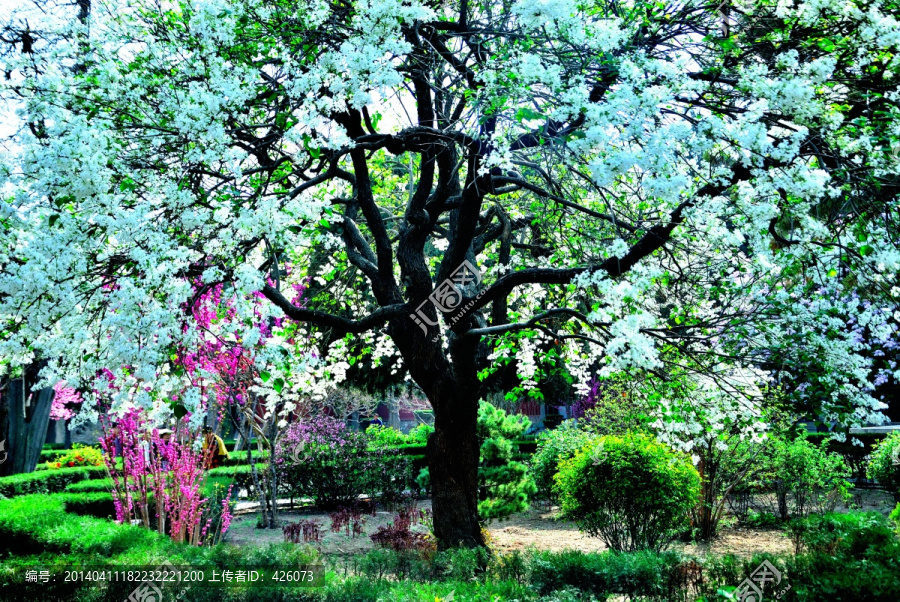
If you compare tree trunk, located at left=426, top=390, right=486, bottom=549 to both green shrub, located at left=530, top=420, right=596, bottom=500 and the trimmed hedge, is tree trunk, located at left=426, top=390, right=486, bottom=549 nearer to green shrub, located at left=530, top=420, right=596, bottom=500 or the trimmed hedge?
green shrub, located at left=530, top=420, right=596, bottom=500

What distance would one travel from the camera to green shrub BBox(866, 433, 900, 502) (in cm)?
1091

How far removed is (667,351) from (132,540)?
562cm

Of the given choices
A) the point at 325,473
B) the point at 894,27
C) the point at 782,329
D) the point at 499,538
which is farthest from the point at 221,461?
the point at 894,27

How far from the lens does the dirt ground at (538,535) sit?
9.37 m

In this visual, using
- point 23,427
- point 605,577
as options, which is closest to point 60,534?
point 605,577

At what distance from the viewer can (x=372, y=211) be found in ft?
22.7

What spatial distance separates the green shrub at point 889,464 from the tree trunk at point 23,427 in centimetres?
1637

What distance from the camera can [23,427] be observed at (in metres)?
13.5

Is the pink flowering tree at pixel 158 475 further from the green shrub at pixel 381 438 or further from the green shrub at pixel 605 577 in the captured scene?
the green shrub at pixel 381 438

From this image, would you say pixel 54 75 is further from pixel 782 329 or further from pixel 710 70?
pixel 782 329


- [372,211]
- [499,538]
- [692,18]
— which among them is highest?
[692,18]

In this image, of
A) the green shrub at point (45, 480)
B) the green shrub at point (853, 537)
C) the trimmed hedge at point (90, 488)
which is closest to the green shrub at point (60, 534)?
the trimmed hedge at point (90, 488)

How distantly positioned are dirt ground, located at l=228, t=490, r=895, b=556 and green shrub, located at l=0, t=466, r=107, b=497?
3.45 metres

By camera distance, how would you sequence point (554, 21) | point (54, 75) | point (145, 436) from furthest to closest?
point (145, 436) → point (554, 21) → point (54, 75)
